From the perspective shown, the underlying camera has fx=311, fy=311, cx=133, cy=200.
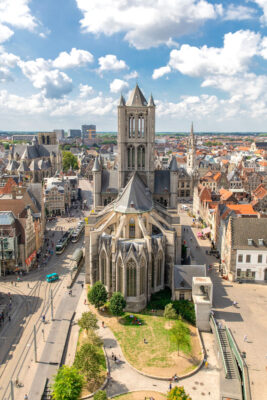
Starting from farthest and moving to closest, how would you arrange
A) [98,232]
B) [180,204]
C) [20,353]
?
[180,204], [98,232], [20,353]

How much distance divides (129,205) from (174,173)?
65.6 ft

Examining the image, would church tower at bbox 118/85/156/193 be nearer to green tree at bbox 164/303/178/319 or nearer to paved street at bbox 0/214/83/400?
paved street at bbox 0/214/83/400

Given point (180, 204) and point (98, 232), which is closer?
point (98, 232)

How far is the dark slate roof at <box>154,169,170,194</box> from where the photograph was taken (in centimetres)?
7444

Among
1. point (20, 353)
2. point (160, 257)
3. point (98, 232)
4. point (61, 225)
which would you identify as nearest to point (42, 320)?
point (20, 353)

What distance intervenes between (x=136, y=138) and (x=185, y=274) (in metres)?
33.1

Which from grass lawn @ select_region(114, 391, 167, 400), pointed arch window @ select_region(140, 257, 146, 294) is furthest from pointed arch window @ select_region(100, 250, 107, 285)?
grass lawn @ select_region(114, 391, 167, 400)

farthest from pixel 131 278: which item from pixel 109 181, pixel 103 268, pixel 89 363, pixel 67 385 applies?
pixel 109 181

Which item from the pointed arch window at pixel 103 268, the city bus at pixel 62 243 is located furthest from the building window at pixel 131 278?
the city bus at pixel 62 243

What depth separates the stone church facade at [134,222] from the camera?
5328 centimetres

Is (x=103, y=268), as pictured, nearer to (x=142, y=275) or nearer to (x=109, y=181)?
(x=142, y=275)

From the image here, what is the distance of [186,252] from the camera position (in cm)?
7369

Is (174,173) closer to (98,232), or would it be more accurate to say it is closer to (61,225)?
(98,232)

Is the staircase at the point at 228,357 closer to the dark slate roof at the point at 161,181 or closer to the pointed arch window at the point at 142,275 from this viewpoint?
the pointed arch window at the point at 142,275
